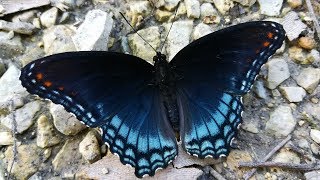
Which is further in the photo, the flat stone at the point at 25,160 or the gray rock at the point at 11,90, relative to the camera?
the gray rock at the point at 11,90

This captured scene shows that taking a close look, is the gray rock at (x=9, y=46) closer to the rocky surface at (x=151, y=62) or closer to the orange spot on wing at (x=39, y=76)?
the rocky surface at (x=151, y=62)

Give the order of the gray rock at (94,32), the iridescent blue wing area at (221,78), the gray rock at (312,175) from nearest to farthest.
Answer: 1. the gray rock at (312,175)
2. the iridescent blue wing area at (221,78)
3. the gray rock at (94,32)

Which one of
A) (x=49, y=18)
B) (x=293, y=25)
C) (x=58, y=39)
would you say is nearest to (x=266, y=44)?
(x=293, y=25)

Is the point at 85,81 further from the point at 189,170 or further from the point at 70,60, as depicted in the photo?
the point at 189,170

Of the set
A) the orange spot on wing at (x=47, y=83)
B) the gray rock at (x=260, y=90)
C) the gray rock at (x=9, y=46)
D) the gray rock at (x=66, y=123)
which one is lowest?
the gray rock at (x=66, y=123)

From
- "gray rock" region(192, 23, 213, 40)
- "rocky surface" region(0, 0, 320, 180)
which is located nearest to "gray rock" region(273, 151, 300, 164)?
"rocky surface" region(0, 0, 320, 180)

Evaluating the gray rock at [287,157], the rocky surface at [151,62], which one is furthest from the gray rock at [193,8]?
the gray rock at [287,157]

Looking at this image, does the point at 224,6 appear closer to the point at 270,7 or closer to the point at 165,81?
the point at 270,7
